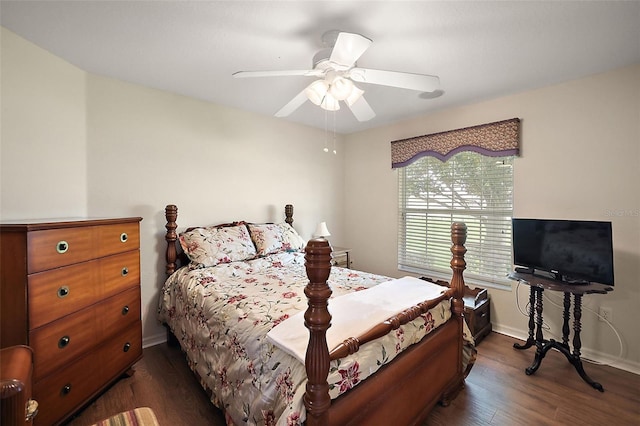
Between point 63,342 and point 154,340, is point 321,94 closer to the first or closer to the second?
point 63,342

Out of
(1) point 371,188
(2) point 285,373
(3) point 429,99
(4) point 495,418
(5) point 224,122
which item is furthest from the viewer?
(1) point 371,188

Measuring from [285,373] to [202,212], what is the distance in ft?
6.99

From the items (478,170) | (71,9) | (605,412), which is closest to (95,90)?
(71,9)

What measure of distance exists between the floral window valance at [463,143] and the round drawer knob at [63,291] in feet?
10.8

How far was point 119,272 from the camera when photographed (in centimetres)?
194

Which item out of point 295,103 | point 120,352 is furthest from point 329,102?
point 120,352

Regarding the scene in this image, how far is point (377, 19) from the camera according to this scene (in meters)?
1.58

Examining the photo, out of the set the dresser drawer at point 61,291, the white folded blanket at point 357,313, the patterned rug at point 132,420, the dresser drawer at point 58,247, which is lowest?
the patterned rug at point 132,420

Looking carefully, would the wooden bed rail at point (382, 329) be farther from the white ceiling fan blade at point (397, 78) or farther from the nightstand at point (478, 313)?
the white ceiling fan blade at point (397, 78)

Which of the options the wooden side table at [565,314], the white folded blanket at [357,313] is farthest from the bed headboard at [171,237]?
the wooden side table at [565,314]

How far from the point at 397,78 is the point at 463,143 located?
1733 millimetres

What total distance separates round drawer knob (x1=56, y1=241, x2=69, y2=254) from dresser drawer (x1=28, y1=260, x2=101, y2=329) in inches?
3.8

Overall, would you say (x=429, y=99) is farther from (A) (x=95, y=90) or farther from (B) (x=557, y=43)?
(A) (x=95, y=90)

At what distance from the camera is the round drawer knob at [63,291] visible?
1.54 m
